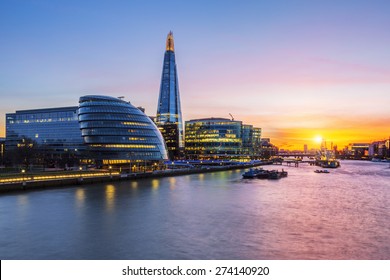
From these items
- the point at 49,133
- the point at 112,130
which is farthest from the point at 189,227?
the point at 49,133

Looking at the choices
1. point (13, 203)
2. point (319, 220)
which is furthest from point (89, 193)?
point (319, 220)

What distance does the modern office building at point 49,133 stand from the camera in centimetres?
10119

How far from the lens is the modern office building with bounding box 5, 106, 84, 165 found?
101 m

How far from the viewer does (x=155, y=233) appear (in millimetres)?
28609

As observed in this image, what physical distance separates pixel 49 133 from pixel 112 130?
2424cm

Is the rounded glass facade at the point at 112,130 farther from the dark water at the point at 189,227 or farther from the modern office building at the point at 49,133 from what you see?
the dark water at the point at 189,227

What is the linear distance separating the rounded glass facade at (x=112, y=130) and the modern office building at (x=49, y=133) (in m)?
4.21

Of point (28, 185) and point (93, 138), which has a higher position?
point (93, 138)

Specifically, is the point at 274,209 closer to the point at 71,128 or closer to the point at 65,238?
the point at 65,238

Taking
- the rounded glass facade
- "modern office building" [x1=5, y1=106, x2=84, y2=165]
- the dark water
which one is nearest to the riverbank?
the dark water

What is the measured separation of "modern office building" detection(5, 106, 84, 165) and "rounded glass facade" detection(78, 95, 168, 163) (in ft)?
13.8

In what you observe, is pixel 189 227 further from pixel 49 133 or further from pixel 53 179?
pixel 49 133

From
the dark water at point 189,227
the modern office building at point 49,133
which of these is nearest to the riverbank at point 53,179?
Result: the dark water at point 189,227
